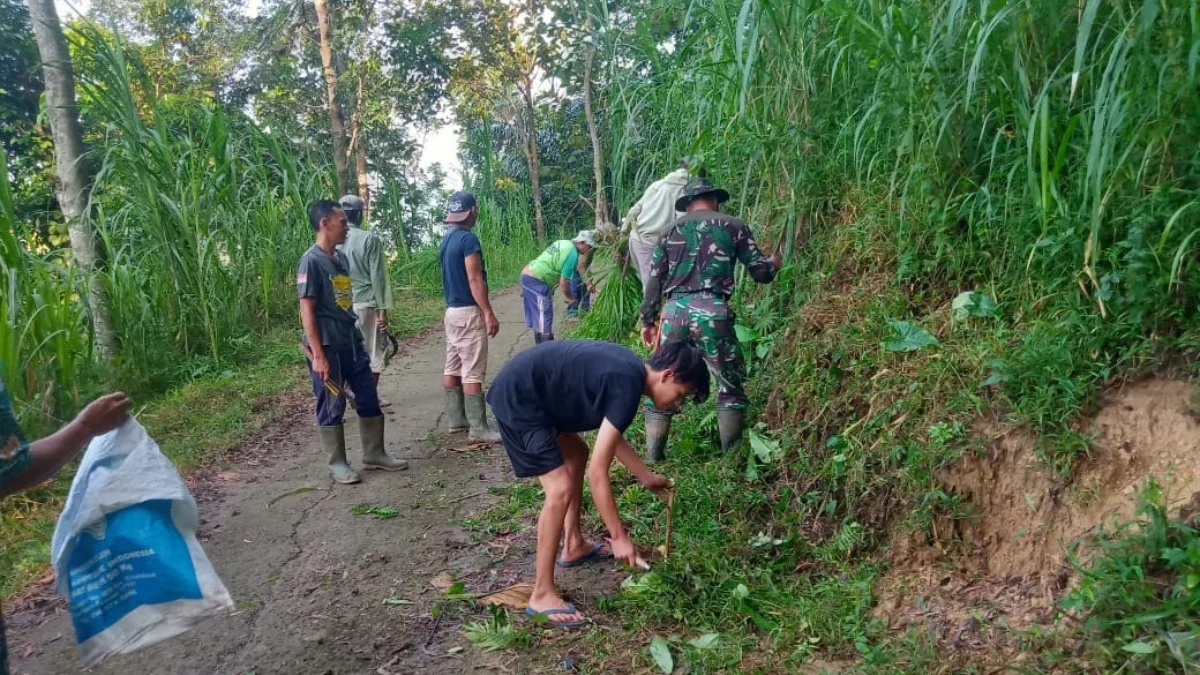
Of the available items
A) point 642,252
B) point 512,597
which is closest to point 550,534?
point 512,597

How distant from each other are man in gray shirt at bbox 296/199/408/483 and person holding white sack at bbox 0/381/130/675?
256 centimetres

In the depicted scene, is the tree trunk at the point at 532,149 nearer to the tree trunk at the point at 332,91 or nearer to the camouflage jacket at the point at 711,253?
the tree trunk at the point at 332,91

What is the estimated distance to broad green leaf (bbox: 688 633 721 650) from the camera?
2.89 metres

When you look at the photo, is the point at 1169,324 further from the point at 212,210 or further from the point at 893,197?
the point at 212,210

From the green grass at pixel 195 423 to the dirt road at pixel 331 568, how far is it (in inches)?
12.9

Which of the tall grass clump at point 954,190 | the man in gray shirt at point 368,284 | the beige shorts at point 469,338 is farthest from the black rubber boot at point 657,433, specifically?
the man in gray shirt at point 368,284

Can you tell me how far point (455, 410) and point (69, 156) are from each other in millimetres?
3548

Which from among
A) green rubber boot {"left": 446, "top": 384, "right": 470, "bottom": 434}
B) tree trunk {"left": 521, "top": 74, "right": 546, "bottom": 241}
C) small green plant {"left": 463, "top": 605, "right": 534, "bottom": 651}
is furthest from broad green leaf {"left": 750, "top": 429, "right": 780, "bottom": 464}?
tree trunk {"left": 521, "top": 74, "right": 546, "bottom": 241}

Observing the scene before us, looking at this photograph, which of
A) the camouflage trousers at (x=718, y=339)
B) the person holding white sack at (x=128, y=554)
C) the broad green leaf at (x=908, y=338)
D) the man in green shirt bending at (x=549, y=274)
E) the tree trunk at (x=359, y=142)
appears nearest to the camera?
the person holding white sack at (x=128, y=554)

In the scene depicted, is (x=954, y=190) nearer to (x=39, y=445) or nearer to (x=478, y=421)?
(x=478, y=421)

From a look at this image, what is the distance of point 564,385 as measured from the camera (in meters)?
3.24

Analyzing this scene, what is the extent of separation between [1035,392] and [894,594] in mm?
914

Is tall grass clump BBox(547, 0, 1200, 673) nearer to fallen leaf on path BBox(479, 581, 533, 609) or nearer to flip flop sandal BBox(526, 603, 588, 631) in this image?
flip flop sandal BBox(526, 603, 588, 631)

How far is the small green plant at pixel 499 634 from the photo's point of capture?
3.03 m
